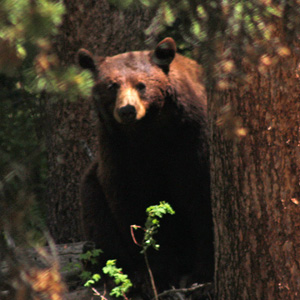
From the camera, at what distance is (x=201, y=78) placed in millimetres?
2500

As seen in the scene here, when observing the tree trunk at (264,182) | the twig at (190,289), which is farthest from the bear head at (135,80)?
the twig at (190,289)

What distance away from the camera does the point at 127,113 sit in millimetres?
4789

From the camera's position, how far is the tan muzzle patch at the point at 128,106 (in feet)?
15.7

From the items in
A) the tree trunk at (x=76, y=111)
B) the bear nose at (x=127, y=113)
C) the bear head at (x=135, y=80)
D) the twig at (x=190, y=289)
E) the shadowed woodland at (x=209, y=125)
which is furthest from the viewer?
the tree trunk at (x=76, y=111)

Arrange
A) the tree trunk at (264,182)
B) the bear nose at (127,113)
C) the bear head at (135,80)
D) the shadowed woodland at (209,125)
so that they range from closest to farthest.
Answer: the shadowed woodland at (209,125) < the tree trunk at (264,182) < the bear nose at (127,113) < the bear head at (135,80)

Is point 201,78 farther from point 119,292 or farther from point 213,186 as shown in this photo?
point 119,292

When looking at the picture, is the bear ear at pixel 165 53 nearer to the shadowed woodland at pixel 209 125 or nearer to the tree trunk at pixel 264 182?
the shadowed woodland at pixel 209 125

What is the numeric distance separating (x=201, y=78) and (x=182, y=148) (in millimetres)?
2637

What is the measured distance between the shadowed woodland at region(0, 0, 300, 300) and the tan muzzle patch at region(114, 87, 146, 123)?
631mm

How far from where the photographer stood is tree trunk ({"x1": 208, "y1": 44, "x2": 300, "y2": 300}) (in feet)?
11.8

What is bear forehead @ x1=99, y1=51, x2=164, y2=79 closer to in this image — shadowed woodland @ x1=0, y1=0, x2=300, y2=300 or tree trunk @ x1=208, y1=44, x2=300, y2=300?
shadowed woodland @ x1=0, y1=0, x2=300, y2=300

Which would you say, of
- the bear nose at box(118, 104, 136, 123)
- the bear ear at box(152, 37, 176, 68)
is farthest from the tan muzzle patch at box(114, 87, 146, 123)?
the bear ear at box(152, 37, 176, 68)

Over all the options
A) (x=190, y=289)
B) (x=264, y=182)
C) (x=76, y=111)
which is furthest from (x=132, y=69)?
(x=190, y=289)

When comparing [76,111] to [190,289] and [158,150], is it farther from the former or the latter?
[190,289]
